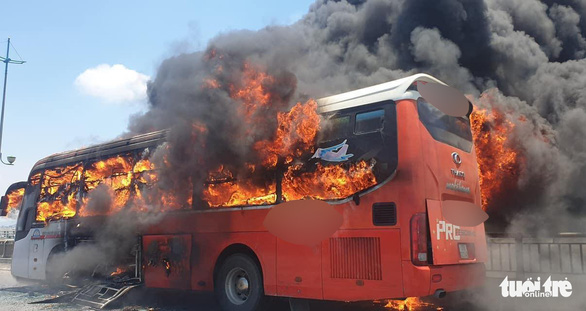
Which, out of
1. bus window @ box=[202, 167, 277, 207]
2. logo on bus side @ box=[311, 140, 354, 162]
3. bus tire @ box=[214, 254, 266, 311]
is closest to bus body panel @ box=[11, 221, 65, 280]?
bus window @ box=[202, 167, 277, 207]

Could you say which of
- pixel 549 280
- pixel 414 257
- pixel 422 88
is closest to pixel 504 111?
pixel 549 280

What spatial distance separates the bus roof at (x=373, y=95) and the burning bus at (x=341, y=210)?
0.02 metres

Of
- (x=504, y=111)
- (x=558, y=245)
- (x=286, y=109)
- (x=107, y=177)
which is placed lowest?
(x=558, y=245)

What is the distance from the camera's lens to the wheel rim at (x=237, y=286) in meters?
6.83

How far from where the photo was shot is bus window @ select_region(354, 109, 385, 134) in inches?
227

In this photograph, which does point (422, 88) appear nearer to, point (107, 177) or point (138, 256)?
point (138, 256)

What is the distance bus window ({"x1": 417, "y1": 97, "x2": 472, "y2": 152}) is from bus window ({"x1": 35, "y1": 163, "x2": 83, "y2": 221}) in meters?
7.96

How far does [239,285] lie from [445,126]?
12.9 ft

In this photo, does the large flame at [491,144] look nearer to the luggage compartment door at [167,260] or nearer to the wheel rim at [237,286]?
the wheel rim at [237,286]

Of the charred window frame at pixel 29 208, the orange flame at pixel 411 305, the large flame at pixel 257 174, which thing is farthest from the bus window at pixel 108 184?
the orange flame at pixel 411 305

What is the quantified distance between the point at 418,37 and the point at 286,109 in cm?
1073

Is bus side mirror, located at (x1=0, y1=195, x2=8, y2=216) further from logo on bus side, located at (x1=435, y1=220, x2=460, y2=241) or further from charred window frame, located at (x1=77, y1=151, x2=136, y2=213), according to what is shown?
logo on bus side, located at (x1=435, y1=220, x2=460, y2=241)

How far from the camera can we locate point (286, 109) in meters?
6.95

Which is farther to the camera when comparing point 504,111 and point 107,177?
point 504,111
